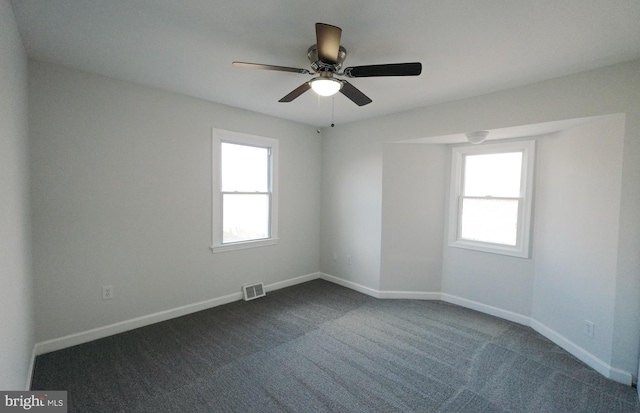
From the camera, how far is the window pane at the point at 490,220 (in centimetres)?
340

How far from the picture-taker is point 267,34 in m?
1.94

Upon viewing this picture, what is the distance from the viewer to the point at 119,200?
2.83m

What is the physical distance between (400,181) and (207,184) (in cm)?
259

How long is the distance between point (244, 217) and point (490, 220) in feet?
10.8

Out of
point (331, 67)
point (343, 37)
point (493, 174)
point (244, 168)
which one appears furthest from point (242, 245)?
point (493, 174)

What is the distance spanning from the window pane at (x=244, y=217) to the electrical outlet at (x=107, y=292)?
128 centimetres

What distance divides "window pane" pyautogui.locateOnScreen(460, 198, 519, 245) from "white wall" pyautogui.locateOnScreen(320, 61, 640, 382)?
0.26m

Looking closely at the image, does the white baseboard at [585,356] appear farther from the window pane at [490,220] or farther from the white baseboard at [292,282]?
the white baseboard at [292,282]

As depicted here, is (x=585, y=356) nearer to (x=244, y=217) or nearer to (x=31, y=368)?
(x=244, y=217)

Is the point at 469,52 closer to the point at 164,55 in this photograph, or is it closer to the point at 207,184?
the point at 164,55

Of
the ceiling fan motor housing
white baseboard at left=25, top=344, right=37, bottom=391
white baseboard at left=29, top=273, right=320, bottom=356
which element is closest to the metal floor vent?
white baseboard at left=29, top=273, right=320, bottom=356

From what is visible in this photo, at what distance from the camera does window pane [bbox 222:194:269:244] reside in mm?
3740

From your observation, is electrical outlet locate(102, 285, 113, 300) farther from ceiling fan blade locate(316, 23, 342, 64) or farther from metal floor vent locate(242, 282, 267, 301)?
ceiling fan blade locate(316, 23, 342, 64)

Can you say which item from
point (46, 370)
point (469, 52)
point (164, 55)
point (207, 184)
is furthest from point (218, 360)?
point (469, 52)
